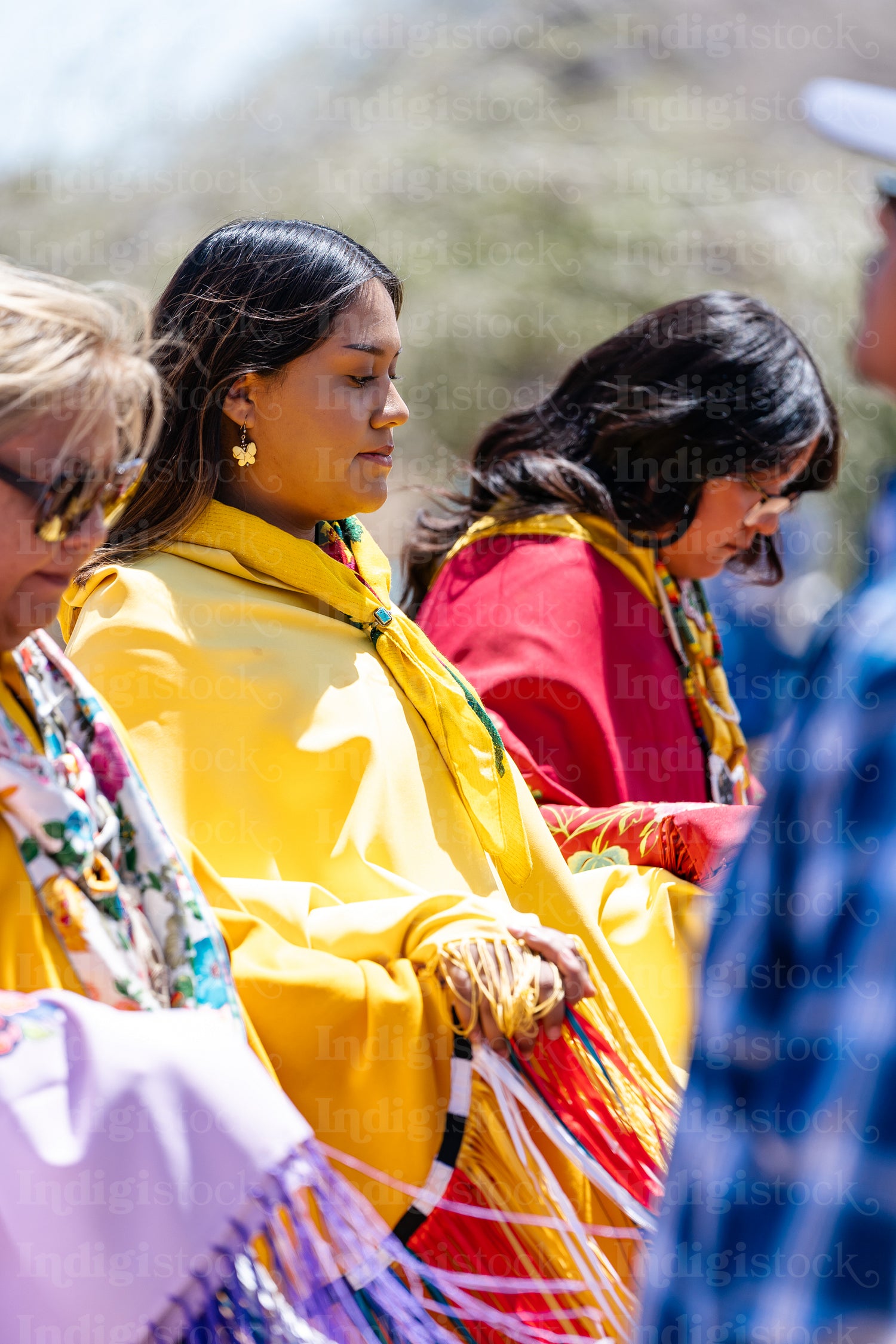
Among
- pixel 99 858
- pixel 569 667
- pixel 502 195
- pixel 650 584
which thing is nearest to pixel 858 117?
pixel 99 858

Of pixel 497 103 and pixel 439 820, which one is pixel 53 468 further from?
pixel 497 103

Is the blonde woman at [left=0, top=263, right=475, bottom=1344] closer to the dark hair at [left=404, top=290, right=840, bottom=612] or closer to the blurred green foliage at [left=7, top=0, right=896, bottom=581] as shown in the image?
the dark hair at [left=404, top=290, right=840, bottom=612]

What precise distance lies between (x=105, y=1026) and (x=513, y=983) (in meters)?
0.61

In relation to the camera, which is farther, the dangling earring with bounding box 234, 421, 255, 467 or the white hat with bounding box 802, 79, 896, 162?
the dangling earring with bounding box 234, 421, 255, 467

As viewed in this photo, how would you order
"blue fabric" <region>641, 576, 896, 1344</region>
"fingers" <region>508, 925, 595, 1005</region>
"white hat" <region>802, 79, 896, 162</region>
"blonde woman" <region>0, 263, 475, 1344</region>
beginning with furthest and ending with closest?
"fingers" <region>508, 925, 595, 1005</region>, "blonde woman" <region>0, 263, 475, 1344</region>, "white hat" <region>802, 79, 896, 162</region>, "blue fabric" <region>641, 576, 896, 1344</region>

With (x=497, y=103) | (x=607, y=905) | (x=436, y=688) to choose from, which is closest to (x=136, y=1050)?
(x=436, y=688)

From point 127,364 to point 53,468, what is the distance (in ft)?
0.58

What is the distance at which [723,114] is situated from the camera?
1928 cm

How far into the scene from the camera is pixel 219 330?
2186 millimetres

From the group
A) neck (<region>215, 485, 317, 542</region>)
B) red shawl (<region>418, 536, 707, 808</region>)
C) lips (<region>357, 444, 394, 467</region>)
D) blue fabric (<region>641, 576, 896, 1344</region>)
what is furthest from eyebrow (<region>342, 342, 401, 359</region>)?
blue fabric (<region>641, 576, 896, 1344</region>)

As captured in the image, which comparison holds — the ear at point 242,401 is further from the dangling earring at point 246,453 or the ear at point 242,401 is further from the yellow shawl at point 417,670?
the yellow shawl at point 417,670

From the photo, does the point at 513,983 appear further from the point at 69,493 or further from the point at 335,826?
the point at 69,493

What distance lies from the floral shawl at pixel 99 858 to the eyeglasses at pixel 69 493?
17 centimetres

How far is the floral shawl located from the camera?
1429 mm
